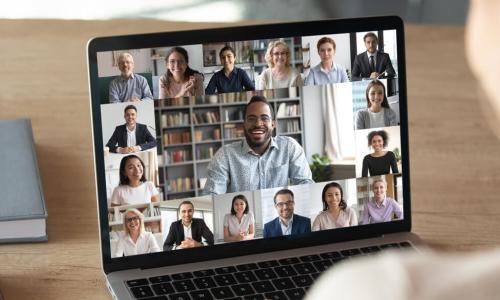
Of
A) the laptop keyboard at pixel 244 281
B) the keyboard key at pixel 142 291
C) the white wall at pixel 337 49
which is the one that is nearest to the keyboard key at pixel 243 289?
the laptop keyboard at pixel 244 281

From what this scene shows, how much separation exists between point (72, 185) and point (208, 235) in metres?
0.38

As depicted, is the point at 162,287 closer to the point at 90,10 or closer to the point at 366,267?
the point at 366,267

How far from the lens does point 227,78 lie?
121 cm

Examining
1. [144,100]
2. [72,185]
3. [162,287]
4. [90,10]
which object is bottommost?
→ [162,287]

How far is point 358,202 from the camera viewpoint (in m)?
1.27

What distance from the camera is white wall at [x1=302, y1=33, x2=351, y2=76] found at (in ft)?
4.08

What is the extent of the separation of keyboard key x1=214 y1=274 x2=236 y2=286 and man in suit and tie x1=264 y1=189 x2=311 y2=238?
0.33 ft

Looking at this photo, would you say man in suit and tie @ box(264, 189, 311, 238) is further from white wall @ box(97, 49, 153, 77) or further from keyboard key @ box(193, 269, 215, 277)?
white wall @ box(97, 49, 153, 77)

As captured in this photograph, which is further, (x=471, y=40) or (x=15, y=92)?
(x=15, y=92)

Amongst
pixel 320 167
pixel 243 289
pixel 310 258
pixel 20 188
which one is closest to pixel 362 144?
pixel 320 167

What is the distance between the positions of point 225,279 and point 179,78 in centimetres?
27

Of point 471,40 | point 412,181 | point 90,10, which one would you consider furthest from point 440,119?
point 90,10

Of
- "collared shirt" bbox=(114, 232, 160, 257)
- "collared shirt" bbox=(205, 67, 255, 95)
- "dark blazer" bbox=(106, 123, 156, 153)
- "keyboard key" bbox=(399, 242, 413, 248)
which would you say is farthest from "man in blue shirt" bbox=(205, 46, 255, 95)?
"keyboard key" bbox=(399, 242, 413, 248)

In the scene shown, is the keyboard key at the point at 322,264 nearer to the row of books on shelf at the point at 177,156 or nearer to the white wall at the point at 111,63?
the row of books on shelf at the point at 177,156
